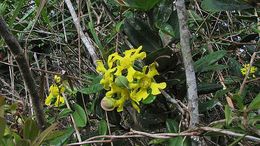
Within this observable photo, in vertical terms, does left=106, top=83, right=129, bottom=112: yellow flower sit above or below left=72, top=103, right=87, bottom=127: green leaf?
above

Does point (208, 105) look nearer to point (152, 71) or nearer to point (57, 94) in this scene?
point (152, 71)

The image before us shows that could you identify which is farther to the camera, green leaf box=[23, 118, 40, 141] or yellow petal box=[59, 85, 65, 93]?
yellow petal box=[59, 85, 65, 93]

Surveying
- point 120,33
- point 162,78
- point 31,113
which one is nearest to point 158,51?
point 162,78

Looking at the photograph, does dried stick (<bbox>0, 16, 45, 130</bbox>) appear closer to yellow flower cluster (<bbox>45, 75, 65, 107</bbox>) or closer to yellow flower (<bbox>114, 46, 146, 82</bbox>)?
yellow flower (<bbox>114, 46, 146, 82</bbox>)

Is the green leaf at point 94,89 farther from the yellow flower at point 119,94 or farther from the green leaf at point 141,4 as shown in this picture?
the green leaf at point 141,4

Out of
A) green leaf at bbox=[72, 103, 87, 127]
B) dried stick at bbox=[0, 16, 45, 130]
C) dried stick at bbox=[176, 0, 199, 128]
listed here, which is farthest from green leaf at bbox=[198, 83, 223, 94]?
dried stick at bbox=[0, 16, 45, 130]

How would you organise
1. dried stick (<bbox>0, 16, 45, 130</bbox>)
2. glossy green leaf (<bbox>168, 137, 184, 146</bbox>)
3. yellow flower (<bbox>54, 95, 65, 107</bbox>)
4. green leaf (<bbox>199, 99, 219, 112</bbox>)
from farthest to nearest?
yellow flower (<bbox>54, 95, 65, 107</bbox>) < green leaf (<bbox>199, 99, 219, 112</bbox>) < glossy green leaf (<bbox>168, 137, 184, 146</bbox>) < dried stick (<bbox>0, 16, 45, 130</bbox>)

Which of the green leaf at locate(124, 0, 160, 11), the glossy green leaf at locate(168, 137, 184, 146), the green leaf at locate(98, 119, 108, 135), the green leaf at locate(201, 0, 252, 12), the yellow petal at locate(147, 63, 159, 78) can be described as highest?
the green leaf at locate(124, 0, 160, 11)

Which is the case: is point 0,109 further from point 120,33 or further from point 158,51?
point 120,33
